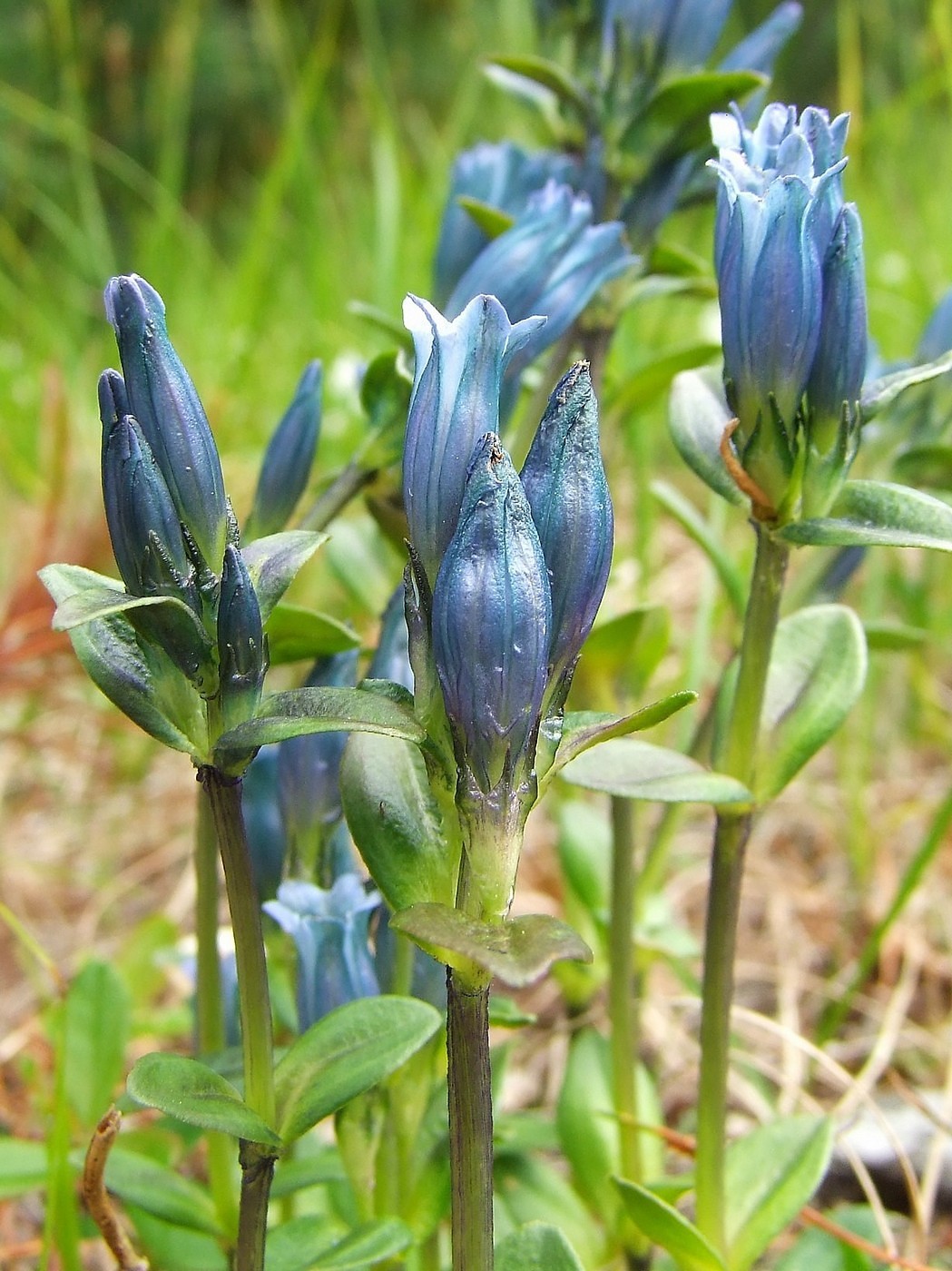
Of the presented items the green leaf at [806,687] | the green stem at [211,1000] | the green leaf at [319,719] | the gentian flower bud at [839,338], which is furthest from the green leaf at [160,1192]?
the gentian flower bud at [839,338]

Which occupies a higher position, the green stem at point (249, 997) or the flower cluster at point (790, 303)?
the flower cluster at point (790, 303)

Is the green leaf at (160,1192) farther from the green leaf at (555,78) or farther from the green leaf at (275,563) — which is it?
the green leaf at (555,78)

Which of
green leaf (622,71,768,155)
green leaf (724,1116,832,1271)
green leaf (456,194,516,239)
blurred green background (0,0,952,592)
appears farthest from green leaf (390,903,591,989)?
blurred green background (0,0,952,592)

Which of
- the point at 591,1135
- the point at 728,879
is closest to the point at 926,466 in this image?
the point at 728,879

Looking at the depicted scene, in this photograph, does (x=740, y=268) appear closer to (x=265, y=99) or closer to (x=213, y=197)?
(x=213, y=197)

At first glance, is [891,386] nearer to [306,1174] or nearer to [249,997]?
[249,997]
